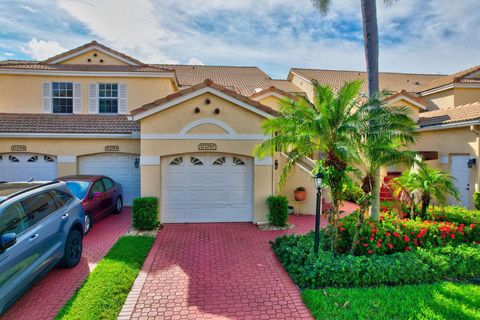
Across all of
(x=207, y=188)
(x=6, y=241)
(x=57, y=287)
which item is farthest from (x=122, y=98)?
(x=6, y=241)

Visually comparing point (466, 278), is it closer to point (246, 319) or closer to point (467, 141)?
point (246, 319)

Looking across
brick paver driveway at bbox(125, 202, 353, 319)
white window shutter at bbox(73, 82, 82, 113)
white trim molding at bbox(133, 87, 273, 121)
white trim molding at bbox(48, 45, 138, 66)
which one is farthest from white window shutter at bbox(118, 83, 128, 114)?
brick paver driveway at bbox(125, 202, 353, 319)

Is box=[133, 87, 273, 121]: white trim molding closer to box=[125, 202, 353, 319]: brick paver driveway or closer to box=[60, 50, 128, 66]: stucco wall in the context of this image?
box=[125, 202, 353, 319]: brick paver driveway

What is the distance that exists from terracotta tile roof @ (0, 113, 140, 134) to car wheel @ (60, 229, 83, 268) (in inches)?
265

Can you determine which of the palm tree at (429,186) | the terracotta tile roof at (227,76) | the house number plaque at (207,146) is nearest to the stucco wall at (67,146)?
the house number plaque at (207,146)

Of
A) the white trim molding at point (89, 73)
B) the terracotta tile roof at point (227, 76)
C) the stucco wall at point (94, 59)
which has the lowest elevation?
the white trim molding at point (89, 73)

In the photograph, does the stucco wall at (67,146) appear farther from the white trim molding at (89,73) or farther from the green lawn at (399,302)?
the green lawn at (399,302)

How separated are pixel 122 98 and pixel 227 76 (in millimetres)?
10578

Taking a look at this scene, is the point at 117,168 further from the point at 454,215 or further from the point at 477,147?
the point at 477,147

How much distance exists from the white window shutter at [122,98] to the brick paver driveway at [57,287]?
26.0ft

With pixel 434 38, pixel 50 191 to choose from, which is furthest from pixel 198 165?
pixel 434 38

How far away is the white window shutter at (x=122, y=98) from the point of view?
48.7 feet

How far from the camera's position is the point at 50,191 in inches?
Result: 250

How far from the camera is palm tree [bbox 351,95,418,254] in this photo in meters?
6.89
